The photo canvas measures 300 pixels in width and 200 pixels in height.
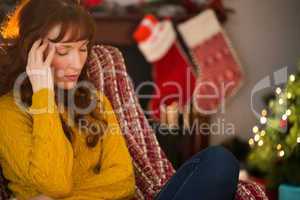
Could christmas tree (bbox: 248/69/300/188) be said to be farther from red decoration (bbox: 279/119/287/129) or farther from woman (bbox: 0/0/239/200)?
woman (bbox: 0/0/239/200)

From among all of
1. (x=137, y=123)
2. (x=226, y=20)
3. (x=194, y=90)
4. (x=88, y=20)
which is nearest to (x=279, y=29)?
(x=226, y=20)

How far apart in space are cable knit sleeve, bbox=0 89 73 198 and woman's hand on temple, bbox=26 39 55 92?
23 millimetres

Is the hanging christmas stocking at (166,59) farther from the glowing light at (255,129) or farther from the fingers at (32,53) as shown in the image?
the fingers at (32,53)

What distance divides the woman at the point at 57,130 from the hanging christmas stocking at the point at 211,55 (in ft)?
3.74

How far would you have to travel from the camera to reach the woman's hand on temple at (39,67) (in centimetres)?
152

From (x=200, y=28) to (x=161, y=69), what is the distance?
28cm

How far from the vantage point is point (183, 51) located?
2799 mm

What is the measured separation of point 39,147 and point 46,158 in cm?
3

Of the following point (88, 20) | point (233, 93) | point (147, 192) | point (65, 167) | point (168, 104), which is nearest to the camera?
point (65, 167)

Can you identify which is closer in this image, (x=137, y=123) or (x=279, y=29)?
(x=137, y=123)

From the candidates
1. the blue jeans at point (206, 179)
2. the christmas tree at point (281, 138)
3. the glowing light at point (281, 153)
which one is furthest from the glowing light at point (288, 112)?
the blue jeans at point (206, 179)

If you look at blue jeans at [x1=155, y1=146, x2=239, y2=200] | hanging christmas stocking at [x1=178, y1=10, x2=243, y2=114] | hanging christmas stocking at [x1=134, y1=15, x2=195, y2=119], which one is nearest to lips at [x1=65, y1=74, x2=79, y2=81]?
blue jeans at [x1=155, y1=146, x2=239, y2=200]

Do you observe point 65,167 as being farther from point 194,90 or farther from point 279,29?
point 279,29

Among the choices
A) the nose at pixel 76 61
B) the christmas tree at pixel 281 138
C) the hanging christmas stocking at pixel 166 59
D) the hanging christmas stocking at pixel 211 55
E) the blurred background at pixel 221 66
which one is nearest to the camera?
the nose at pixel 76 61
